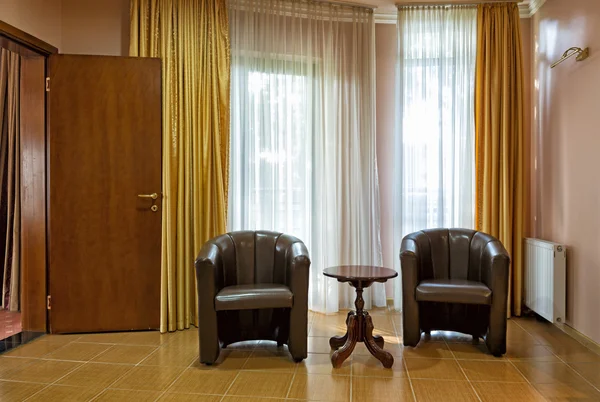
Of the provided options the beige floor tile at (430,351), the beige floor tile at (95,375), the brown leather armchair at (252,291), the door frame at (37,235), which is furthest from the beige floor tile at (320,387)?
the door frame at (37,235)

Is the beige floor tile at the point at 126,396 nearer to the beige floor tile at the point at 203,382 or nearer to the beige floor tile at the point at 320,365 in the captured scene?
the beige floor tile at the point at 203,382

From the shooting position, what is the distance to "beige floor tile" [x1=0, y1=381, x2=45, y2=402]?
109 inches

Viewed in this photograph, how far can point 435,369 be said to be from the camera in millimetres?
3232

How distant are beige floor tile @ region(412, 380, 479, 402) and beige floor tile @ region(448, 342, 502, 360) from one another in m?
0.50

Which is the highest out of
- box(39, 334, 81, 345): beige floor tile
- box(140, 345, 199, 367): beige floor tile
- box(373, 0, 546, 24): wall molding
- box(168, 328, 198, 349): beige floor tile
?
box(373, 0, 546, 24): wall molding

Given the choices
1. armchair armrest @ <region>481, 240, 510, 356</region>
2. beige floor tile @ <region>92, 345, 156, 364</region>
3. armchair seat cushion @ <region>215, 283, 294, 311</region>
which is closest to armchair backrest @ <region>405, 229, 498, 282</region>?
armchair armrest @ <region>481, 240, 510, 356</region>

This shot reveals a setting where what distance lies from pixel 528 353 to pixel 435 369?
83 cm

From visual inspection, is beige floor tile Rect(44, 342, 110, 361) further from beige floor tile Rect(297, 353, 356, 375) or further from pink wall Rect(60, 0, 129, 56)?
pink wall Rect(60, 0, 129, 56)

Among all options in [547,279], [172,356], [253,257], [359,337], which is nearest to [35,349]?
[172,356]

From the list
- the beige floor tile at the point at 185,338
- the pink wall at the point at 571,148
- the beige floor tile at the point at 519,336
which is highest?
the pink wall at the point at 571,148

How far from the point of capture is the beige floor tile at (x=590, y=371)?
10.0ft

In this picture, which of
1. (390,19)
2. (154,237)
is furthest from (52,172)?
(390,19)

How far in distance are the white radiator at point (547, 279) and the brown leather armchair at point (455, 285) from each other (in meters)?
0.68

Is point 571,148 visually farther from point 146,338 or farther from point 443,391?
point 146,338
